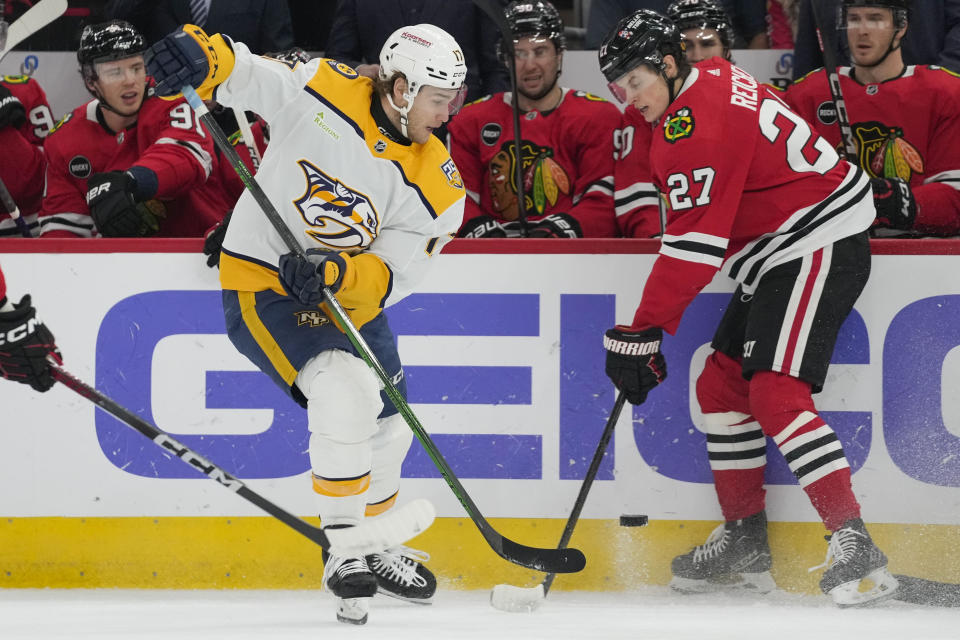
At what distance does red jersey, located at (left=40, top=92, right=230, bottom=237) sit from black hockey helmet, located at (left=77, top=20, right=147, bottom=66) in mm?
151

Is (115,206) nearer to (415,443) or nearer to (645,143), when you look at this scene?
(415,443)

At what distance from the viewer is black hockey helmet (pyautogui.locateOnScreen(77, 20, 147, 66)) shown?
12.2 ft

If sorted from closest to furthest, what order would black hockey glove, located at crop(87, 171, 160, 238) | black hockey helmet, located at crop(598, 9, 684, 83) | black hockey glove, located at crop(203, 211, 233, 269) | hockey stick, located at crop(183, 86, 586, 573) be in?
hockey stick, located at crop(183, 86, 586, 573) < black hockey helmet, located at crop(598, 9, 684, 83) < black hockey glove, located at crop(203, 211, 233, 269) < black hockey glove, located at crop(87, 171, 160, 238)

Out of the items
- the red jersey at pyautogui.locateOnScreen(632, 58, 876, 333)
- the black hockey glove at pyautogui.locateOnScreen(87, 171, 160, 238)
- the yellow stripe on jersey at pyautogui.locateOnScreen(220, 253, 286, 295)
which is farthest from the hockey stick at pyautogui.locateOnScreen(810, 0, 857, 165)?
the black hockey glove at pyautogui.locateOnScreen(87, 171, 160, 238)

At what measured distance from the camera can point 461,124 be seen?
150 inches

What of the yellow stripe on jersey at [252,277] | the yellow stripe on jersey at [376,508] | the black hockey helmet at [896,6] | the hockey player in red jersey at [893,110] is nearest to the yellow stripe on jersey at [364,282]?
the yellow stripe on jersey at [252,277]

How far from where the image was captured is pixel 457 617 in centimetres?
289

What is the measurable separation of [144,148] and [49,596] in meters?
1.41

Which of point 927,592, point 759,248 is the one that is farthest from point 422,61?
point 927,592

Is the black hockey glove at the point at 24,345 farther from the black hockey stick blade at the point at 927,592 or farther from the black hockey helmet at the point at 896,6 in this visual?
the black hockey helmet at the point at 896,6

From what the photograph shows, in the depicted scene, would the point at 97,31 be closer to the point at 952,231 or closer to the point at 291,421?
the point at 291,421

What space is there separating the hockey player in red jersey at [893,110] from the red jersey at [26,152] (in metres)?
2.53

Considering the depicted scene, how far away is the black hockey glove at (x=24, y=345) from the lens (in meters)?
2.70

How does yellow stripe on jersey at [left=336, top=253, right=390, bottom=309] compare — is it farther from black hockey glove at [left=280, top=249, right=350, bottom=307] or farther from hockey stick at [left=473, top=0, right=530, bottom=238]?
hockey stick at [left=473, top=0, right=530, bottom=238]
